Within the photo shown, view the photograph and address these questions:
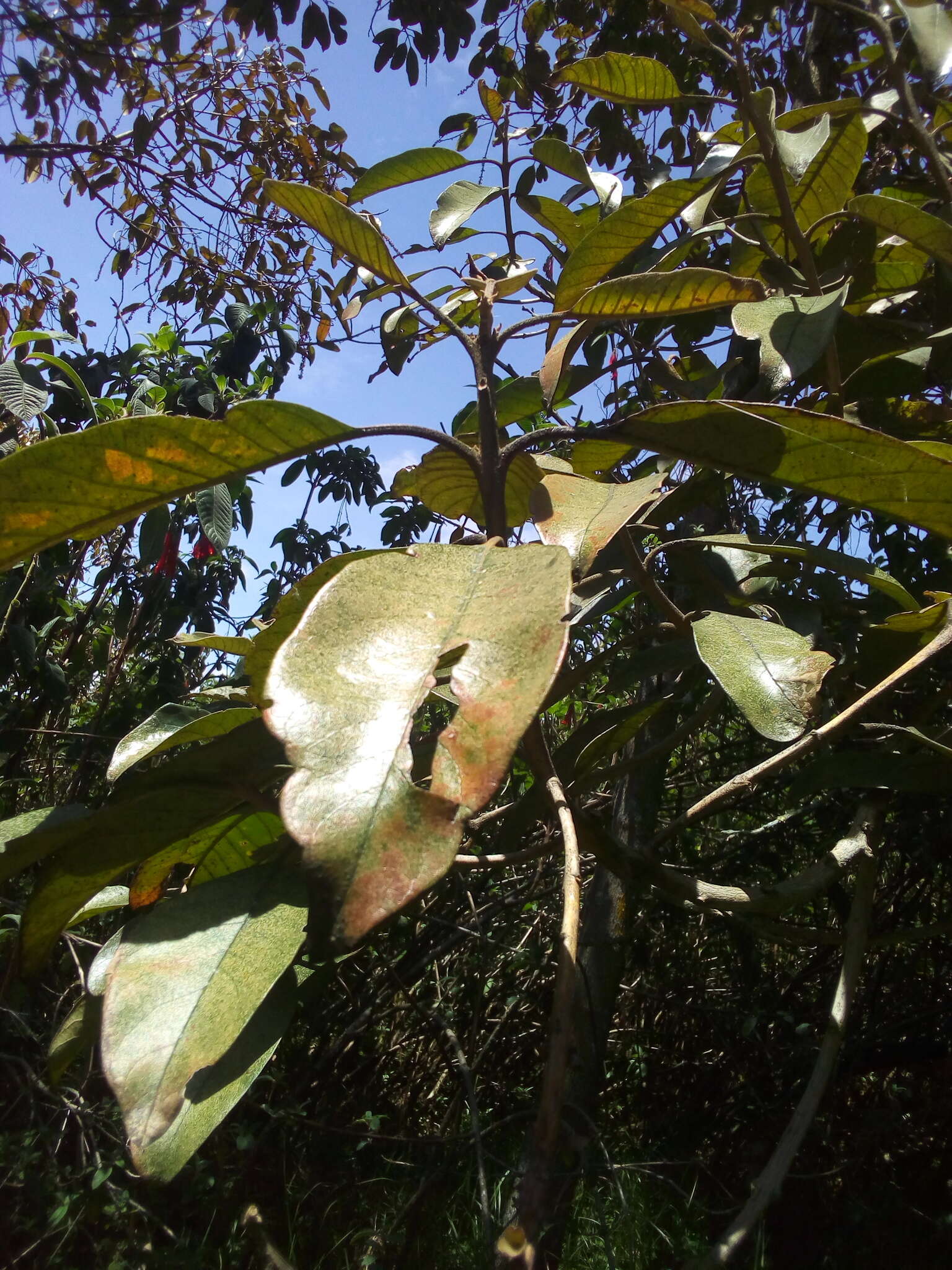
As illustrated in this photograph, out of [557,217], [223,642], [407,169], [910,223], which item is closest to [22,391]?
[407,169]

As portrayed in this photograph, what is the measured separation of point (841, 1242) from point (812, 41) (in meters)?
2.13

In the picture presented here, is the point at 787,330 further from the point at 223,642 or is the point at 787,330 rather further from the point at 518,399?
the point at 223,642

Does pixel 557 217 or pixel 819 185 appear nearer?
pixel 819 185

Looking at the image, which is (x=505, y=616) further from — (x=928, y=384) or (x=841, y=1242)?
(x=841, y=1242)

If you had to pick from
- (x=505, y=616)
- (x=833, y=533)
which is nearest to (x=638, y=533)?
(x=505, y=616)

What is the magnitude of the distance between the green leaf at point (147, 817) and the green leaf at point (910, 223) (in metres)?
0.79

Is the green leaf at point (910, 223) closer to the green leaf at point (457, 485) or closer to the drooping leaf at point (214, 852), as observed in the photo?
the green leaf at point (457, 485)

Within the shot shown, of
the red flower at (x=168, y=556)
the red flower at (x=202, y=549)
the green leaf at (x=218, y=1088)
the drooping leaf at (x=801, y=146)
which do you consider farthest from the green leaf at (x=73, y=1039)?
the red flower at (x=202, y=549)

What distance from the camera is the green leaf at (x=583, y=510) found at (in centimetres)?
61

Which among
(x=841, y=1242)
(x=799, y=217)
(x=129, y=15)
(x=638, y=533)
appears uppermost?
(x=129, y=15)

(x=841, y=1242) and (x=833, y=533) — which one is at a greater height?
(x=833, y=533)

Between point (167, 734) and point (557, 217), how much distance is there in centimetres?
87

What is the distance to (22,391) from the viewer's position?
1839 millimetres

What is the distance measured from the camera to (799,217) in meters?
1.13
